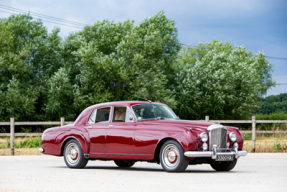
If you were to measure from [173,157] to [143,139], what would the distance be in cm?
97

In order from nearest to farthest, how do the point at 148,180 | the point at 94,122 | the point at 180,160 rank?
the point at 148,180, the point at 180,160, the point at 94,122

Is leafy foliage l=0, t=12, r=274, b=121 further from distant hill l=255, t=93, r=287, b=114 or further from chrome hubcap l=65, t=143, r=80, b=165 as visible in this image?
distant hill l=255, t=93, r=287, b=114

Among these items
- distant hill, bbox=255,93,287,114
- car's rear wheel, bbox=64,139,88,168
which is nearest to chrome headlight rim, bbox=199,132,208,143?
car's rear wheel, bbox=64,139,88,168

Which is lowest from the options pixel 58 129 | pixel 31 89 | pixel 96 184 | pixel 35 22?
pixel 96 184

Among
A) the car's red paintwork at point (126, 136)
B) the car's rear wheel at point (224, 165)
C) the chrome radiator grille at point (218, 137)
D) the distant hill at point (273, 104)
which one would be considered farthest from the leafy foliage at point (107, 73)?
the distant hill at point (273, 104)

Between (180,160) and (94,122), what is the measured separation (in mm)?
3120

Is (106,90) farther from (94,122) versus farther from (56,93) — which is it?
(94,122)

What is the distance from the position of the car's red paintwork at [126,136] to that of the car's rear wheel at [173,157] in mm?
160

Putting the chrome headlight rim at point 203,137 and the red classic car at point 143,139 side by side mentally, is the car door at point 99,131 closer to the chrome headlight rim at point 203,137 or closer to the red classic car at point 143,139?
the red classic car at point 143,139

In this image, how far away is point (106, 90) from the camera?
42.5m

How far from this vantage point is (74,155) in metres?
12.4

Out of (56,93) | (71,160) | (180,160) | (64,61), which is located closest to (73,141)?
(71,160)

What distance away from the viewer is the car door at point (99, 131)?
39.0 ft

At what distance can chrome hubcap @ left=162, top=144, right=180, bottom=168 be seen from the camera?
10412 mm
